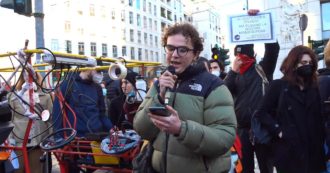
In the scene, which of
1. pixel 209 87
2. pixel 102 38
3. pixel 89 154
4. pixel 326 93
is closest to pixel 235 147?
pixel 326 93

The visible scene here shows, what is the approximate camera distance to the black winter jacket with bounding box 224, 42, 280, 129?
4.32 meters

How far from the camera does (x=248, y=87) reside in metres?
4.39

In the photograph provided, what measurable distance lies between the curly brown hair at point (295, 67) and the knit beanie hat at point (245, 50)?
3.71ft

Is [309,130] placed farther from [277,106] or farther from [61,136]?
[61,136]

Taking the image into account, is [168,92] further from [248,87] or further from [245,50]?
[245,50]

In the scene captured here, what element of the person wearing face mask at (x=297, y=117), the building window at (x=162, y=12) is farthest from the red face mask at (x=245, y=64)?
the building window at (x=162, y=12)

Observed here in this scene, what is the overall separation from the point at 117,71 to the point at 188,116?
1.97 metres

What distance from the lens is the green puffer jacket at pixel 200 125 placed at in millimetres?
2225

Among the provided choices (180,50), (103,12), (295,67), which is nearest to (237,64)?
(295,67)

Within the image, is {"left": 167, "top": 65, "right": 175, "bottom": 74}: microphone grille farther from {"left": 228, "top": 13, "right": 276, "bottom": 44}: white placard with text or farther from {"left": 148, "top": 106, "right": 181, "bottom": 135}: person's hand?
{"left": 228, "top": 13, "right": 276, "bottom": 44}: white placard with text

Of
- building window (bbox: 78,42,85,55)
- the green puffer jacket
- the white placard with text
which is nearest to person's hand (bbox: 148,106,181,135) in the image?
the green puffer jacket

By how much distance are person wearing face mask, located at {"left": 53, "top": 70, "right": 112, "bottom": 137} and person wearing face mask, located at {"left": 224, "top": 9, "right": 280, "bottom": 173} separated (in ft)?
5.58

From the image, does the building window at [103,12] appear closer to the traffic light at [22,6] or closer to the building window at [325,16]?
the building window at [325,16]

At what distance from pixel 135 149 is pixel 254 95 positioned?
149 centimetres
